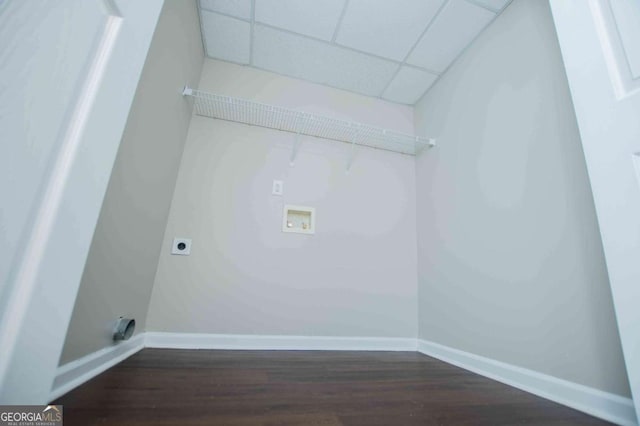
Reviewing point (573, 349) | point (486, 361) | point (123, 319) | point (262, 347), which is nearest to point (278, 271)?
point (262, 347)

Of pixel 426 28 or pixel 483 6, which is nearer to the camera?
pixel 483 6

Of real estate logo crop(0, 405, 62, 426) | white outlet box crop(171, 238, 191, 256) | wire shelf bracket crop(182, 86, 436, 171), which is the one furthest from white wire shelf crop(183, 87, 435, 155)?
real estate logo crop(0, 405, 62, 426)

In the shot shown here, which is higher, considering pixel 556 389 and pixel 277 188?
pixel 277 188

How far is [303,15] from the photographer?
5.40 ft

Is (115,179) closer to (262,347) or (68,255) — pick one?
(68,255)

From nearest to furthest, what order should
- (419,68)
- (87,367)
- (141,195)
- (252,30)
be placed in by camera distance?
(87,367) → (141,195) → (252,30) → (419,68)

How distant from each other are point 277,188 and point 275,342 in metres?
1.07

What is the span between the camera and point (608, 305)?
92cm

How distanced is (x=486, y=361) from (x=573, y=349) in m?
0.43

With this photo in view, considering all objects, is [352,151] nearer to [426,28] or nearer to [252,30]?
[426,28]

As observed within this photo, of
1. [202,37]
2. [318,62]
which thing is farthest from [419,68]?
[202,37]

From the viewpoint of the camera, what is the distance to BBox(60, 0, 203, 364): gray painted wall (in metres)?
0.93

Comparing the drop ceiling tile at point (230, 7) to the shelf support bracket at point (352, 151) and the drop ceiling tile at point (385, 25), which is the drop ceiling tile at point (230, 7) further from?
the shelf support bracket at point (352, 151)

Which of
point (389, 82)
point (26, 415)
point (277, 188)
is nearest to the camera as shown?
point (26, 415)
